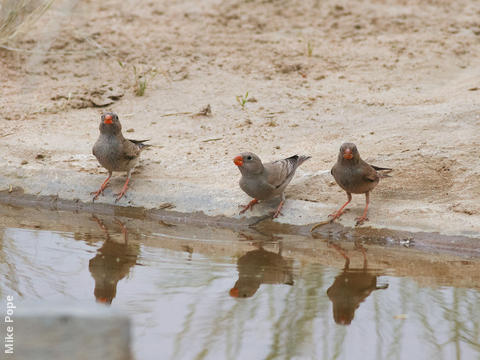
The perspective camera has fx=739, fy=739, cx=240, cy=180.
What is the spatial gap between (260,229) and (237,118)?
2.51 metres

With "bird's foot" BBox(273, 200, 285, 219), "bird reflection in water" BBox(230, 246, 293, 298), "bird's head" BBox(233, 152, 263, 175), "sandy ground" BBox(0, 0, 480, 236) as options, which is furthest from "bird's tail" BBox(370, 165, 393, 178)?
"bird reflection in water" BBox(230, 246, 293, 298)

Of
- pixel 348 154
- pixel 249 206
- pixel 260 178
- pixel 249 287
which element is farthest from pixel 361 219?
pixel 249 287

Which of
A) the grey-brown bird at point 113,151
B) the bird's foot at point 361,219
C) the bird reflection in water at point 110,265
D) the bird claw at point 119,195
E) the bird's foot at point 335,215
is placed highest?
the grey-brown bird at point 113,151

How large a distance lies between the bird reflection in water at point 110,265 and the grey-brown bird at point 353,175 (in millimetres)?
1936

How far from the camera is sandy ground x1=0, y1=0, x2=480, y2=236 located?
24.3ft

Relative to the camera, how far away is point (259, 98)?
32.2ft

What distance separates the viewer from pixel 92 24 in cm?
1201

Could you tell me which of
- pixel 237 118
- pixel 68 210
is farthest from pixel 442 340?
pixel 237 118

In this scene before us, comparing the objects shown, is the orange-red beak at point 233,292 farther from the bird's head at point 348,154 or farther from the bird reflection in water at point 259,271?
the bird's head at point 348,154

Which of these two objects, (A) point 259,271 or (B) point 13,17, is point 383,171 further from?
(B) point 13,17

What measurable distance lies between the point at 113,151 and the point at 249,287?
269 centimetres

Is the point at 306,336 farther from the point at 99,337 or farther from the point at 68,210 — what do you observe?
the point at 68,210

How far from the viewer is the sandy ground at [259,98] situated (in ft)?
24.3

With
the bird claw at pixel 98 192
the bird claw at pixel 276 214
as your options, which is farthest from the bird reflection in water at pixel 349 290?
the bird claw at pixel 98 192
